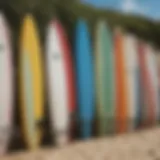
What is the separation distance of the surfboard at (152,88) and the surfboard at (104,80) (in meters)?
0.12

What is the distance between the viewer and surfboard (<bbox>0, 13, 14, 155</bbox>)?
1158 mm

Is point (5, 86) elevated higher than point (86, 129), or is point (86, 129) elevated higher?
point (5, 86)

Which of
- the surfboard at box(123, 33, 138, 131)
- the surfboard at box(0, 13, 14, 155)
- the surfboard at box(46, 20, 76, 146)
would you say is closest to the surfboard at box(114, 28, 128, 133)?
the surfboard at box(123, 33, 138, 131)

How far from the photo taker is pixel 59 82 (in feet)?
3.98

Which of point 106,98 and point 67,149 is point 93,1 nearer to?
point 106,98

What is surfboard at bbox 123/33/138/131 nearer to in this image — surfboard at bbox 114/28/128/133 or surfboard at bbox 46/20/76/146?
surfboard at bbox 114/28/128/133

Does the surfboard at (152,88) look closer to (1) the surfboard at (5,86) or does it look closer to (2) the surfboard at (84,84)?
(2) the surfboard at (84,84)

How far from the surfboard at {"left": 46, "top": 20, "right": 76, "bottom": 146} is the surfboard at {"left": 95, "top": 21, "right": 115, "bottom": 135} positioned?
79 millimetres

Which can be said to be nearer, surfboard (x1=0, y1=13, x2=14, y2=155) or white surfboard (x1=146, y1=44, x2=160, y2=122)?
surfboard (x1=0, y1=13, x2=14, y2=155)

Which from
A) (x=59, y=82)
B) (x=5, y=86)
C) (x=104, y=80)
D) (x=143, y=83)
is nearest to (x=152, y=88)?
(x=143, y=83)

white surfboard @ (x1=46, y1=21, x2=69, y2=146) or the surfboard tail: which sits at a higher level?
white surfboard @ (x1=46, y1=21, x2=69, y2=146)

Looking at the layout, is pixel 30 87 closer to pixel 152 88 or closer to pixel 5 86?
pixel 5 86

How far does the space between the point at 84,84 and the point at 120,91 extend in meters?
0.12

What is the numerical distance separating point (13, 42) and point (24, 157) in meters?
0.32
